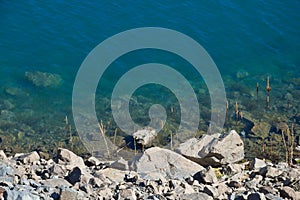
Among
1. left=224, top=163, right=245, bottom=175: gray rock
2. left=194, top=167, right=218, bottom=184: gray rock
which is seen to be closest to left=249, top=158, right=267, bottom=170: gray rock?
left=224, top=163, right=245, bottom=175: gray rock

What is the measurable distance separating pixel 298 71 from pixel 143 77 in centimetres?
824

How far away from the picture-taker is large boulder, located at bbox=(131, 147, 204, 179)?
15.8 m

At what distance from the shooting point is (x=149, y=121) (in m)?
24.1

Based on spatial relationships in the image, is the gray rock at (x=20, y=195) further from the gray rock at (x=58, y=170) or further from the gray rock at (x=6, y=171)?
the gray rock at (x=58, y=170)

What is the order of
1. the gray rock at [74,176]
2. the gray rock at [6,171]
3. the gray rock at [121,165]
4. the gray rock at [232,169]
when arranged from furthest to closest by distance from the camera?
the gray rock at [232,169] < the gray rock at [121,165] < the gray rock at [74,176] < the gray rock at [6,171]

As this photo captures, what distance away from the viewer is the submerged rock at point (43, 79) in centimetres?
2784

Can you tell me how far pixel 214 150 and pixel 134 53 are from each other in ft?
43.6

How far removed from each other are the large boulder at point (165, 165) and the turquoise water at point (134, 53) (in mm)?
8790

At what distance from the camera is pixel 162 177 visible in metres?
14.9

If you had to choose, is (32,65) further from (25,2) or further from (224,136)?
(224,136)

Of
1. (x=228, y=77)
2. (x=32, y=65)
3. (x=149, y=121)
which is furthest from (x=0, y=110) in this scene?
(x=228, y=77)

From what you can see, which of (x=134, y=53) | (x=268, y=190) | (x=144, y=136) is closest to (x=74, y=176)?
(x=268, y=190)

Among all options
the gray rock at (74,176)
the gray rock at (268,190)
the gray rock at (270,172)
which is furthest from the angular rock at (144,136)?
the gray rock at (268,190)

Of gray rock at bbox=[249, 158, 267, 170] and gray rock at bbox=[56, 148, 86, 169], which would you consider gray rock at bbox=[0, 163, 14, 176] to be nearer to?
gray rock at bbox=[56, 148, 86, 169]
